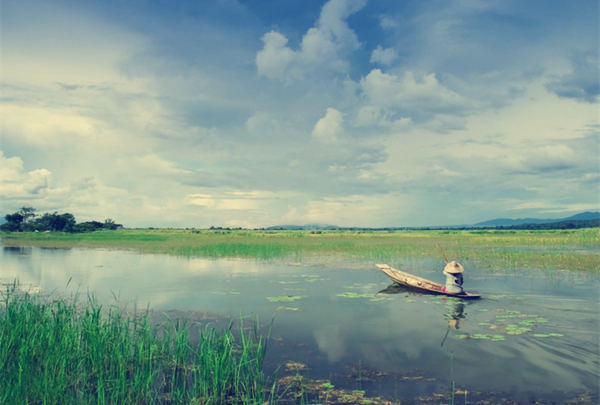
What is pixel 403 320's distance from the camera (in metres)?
10.3

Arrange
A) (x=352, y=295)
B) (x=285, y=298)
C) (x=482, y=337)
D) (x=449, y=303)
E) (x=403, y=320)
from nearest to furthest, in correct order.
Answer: (x=482, y=337), (x=403, y=320), (x=449, y=303), (x=285, y=298), (x=352, y=295)

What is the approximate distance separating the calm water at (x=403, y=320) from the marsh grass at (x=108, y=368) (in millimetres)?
1485

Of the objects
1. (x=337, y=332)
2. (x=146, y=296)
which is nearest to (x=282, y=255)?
(x=146, y=296)

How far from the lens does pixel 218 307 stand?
11.8 meters

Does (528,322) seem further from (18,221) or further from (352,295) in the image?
(18,221)

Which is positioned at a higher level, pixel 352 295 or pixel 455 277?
pixel 455 277

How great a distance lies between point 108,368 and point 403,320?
7.22m

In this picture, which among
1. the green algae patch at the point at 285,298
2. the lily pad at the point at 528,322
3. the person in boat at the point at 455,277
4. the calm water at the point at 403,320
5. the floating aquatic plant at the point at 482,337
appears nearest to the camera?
the calm water at the point at 403,320

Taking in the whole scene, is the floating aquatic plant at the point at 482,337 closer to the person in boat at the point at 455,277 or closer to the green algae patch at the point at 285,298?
the person in boat at the point at 455,277

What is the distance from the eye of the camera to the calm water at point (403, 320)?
21.9 ft

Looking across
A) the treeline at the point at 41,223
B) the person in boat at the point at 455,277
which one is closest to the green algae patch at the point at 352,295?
the person in boat at the point at 455,277

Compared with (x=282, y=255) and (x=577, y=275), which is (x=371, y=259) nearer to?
(x=282, y=255)

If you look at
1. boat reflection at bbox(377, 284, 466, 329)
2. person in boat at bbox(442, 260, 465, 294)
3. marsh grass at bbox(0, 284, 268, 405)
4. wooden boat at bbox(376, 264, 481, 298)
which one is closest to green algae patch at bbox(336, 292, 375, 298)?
boat reflection at bbox(377, 284, 466, 329)

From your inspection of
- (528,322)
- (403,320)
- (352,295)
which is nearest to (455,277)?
(528,322)
